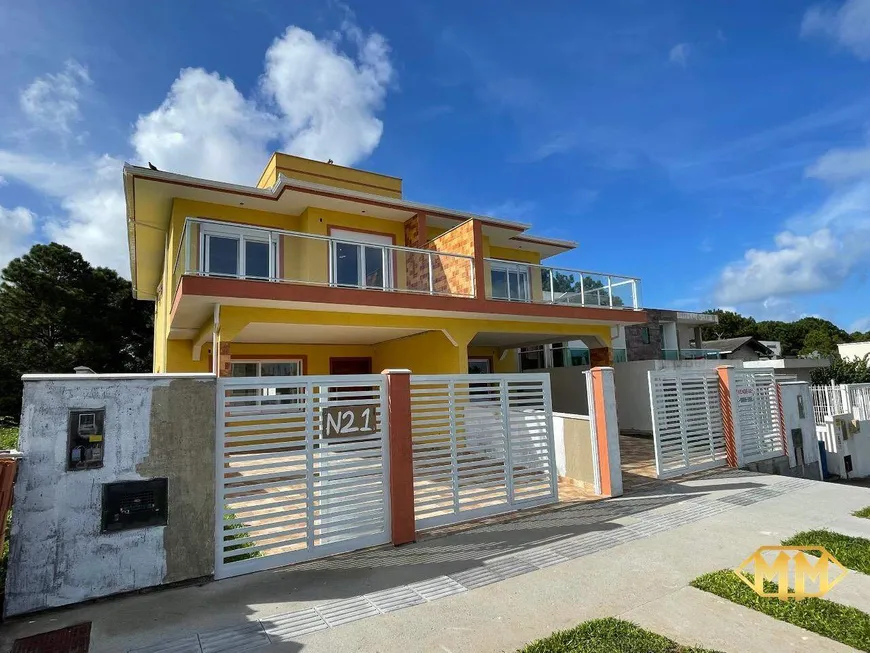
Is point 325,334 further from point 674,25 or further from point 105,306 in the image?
point 105,306

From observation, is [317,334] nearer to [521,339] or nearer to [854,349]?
[521,339]

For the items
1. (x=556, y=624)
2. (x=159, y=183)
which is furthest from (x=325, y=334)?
(x=556, y=624)

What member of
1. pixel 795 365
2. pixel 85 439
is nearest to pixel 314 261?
pixel 85 439

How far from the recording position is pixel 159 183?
9945 mm

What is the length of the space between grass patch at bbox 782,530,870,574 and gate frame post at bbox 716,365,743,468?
4.10 meters

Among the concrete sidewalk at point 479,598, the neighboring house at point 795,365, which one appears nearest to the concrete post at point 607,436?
the concrete sidewalk at point 479,598

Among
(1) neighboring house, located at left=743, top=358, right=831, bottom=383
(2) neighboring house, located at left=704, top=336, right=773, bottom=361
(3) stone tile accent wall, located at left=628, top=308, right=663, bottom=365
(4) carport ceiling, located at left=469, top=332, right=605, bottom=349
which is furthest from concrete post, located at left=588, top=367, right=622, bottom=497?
(2) neighboring house, located at left=704, top=336, right=773, bottom=361

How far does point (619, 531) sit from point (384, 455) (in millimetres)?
3032

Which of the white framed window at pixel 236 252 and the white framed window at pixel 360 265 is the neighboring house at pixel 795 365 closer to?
the white framed window at pixel 360 265

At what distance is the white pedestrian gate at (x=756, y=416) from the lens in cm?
970

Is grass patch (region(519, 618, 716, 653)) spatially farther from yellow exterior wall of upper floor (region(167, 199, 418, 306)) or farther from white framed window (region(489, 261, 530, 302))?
white framed window (region(489, 261, 530, 302))

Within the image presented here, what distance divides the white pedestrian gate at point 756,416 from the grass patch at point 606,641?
305 inches

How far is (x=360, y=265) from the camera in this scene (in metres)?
9.91

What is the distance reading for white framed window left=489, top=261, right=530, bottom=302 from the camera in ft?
37.3
